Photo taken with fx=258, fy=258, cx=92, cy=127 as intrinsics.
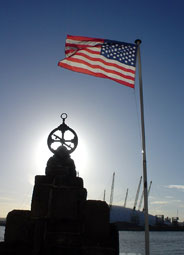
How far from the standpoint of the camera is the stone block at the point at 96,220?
865cm

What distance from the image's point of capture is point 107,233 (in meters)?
8.69

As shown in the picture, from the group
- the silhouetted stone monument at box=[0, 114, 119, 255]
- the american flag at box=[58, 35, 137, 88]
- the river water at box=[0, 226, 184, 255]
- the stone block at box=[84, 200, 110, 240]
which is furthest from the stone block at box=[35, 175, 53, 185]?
the river water at box=[0, 226, 184, 255]

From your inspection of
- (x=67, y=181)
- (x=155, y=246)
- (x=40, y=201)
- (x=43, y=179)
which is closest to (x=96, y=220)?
(x=67, y=181)

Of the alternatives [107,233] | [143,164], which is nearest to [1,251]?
[107,233]

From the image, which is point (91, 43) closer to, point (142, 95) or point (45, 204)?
point (142, 95)

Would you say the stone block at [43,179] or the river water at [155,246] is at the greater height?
the stone block at [43,179]

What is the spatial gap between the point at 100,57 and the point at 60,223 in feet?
24.8

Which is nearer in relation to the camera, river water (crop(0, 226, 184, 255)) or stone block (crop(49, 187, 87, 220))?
stone block (crop(49, 187, 87, 220))

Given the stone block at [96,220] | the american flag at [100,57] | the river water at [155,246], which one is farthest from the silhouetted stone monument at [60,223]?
the river water at [155,246]

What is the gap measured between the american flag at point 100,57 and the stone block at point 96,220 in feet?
19.0

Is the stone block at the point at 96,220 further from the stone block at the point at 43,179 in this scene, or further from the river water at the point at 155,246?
the river water at the point at 155,246

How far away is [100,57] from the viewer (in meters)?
12.0

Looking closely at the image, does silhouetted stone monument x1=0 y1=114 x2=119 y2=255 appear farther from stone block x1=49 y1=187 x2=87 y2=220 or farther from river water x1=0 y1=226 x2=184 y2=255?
river water x1=0 y1=226 x2=184 y2=255

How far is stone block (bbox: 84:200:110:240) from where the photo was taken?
8648 millimetres
